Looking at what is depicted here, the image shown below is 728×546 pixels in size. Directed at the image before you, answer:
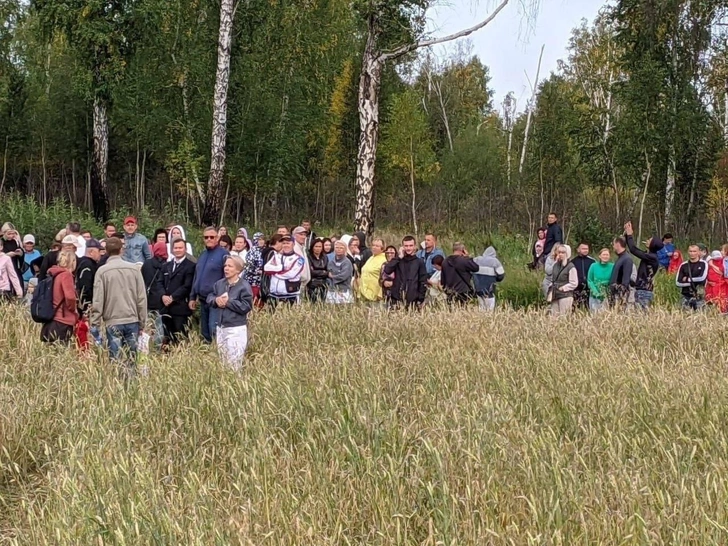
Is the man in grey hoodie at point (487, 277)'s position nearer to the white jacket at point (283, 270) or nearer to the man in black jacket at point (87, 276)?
the white jacket at point (283, 270)

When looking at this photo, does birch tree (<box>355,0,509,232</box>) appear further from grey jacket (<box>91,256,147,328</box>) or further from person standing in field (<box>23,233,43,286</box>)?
grey jacket (<box>91,256,147,328</box>)

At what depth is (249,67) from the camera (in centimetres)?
2544

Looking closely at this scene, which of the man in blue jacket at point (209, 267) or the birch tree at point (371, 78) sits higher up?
the birch tree at point (371, 78)

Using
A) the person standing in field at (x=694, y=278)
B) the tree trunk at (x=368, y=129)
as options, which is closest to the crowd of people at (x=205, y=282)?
the person standing in field at (x=694, y=278)

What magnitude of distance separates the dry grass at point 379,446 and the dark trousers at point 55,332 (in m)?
0.16

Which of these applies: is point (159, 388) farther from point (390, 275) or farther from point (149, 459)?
point (390, 275)

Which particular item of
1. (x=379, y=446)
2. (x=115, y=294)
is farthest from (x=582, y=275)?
(x=379, y=446)

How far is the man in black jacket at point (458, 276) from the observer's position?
1198cm

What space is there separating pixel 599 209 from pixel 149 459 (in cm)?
2737

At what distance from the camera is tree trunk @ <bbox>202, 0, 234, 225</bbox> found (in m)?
20.0

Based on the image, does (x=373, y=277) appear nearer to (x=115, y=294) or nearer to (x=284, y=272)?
(x=284, y=272)

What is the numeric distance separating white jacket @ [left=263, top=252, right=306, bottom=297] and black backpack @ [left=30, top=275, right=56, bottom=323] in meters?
3.22

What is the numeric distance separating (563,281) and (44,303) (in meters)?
7.44

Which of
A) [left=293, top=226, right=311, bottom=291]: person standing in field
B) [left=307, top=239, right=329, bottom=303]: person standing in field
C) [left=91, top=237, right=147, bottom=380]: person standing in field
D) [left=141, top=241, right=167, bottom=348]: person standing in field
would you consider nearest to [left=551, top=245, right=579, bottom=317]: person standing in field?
[left=307, top=239, right=329, bottom=303]: person standing in field
